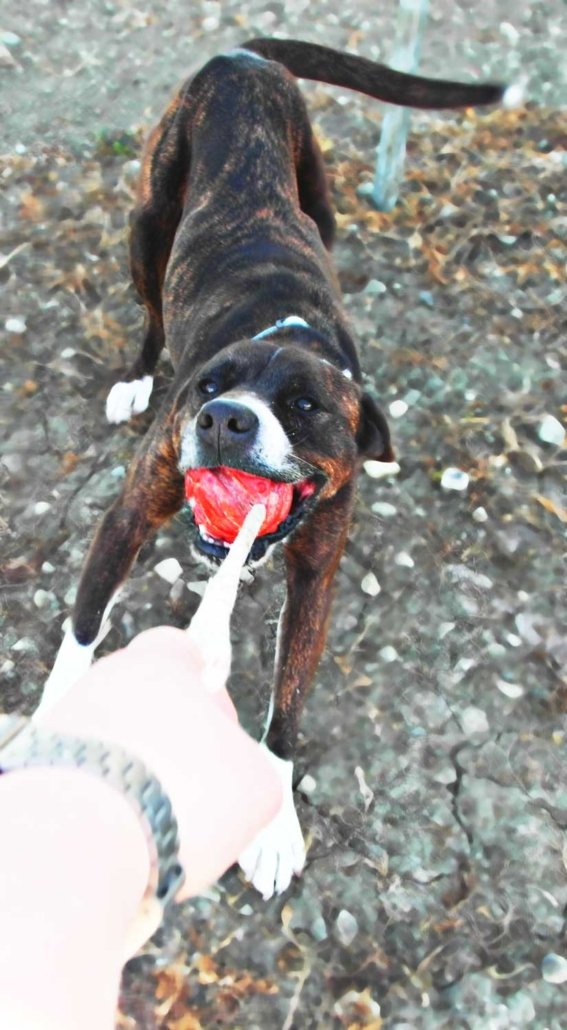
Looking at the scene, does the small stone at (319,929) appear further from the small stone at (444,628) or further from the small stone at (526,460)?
the small stone at (526,460)

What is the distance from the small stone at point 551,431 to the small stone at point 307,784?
184 cm

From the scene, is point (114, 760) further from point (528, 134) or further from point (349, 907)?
point (528, 134)

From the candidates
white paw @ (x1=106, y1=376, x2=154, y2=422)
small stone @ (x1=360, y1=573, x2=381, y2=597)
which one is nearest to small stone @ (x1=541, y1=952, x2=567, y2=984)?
small stone @ (x1=360, y1=573, x2=381, y2=597)

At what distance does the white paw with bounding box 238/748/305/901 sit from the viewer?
9.16 feet

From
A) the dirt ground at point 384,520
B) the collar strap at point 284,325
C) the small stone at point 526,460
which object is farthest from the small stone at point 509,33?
the collar strap at point 284,325

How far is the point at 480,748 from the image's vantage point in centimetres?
320

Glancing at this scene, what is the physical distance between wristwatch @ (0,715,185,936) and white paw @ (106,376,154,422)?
2760 millimetres

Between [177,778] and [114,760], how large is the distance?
117mm

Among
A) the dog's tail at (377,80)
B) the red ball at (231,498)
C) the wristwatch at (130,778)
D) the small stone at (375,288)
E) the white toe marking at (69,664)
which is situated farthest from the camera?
the small stone at (375,288)

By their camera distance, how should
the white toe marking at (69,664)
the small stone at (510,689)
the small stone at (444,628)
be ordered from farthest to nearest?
1. the small stone at (444,628)
2. the small stone at (510,689)
3. the white toe marking at (69,664)

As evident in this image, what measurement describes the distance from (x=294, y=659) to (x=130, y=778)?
1.82 metres

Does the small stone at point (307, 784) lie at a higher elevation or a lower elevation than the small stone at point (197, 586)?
lower

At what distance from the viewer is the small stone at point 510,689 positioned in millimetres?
3318

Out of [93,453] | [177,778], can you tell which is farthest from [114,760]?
[93,453]
